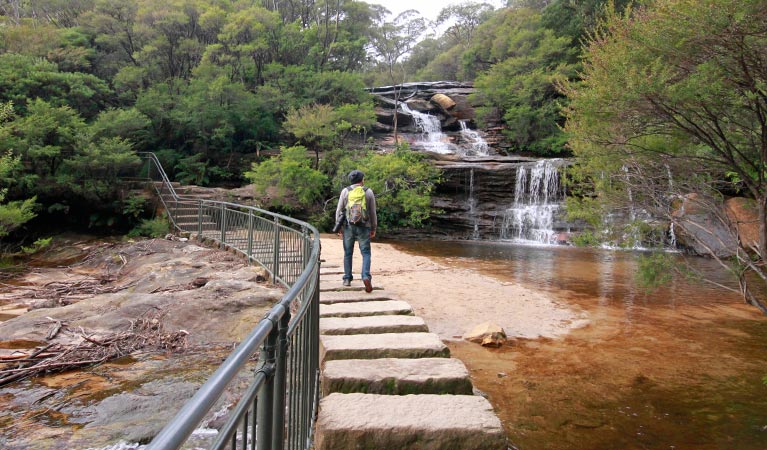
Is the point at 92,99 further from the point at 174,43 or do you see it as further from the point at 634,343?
the point at 634,343

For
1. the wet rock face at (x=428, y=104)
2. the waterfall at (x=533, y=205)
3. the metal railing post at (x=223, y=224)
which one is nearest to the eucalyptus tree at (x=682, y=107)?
the metal railing post at (x=223, y=224)

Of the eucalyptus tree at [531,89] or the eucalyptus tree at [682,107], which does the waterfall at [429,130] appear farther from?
the eucalyptus tree at [682,107]

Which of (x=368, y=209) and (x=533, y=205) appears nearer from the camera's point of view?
→ (x=368, y=209)

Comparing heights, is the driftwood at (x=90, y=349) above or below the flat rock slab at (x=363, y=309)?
below

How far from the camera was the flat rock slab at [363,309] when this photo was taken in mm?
4469

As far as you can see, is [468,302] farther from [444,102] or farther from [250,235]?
[444,102]

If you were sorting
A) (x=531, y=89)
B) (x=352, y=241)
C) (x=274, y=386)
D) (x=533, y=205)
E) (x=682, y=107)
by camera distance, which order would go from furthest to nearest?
(x=531, y=89), (x=533, y=205), (x=352, y=241), (x=682, y=107), (x=274, y=386)

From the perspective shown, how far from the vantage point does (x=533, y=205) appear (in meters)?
20.7

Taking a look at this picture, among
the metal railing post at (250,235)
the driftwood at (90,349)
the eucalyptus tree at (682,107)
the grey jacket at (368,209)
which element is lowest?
the driftwood at (90,349)

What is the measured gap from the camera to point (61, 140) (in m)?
16.4

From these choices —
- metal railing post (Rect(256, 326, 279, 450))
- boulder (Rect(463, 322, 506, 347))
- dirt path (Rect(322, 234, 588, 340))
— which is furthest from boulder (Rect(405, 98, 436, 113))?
metal railing post (Rect(256, 326, 279, 450))

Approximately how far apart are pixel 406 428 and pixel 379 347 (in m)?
1.09

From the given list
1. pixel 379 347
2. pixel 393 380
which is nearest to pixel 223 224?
pixel 379 347

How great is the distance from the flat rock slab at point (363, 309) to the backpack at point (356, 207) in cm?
132
